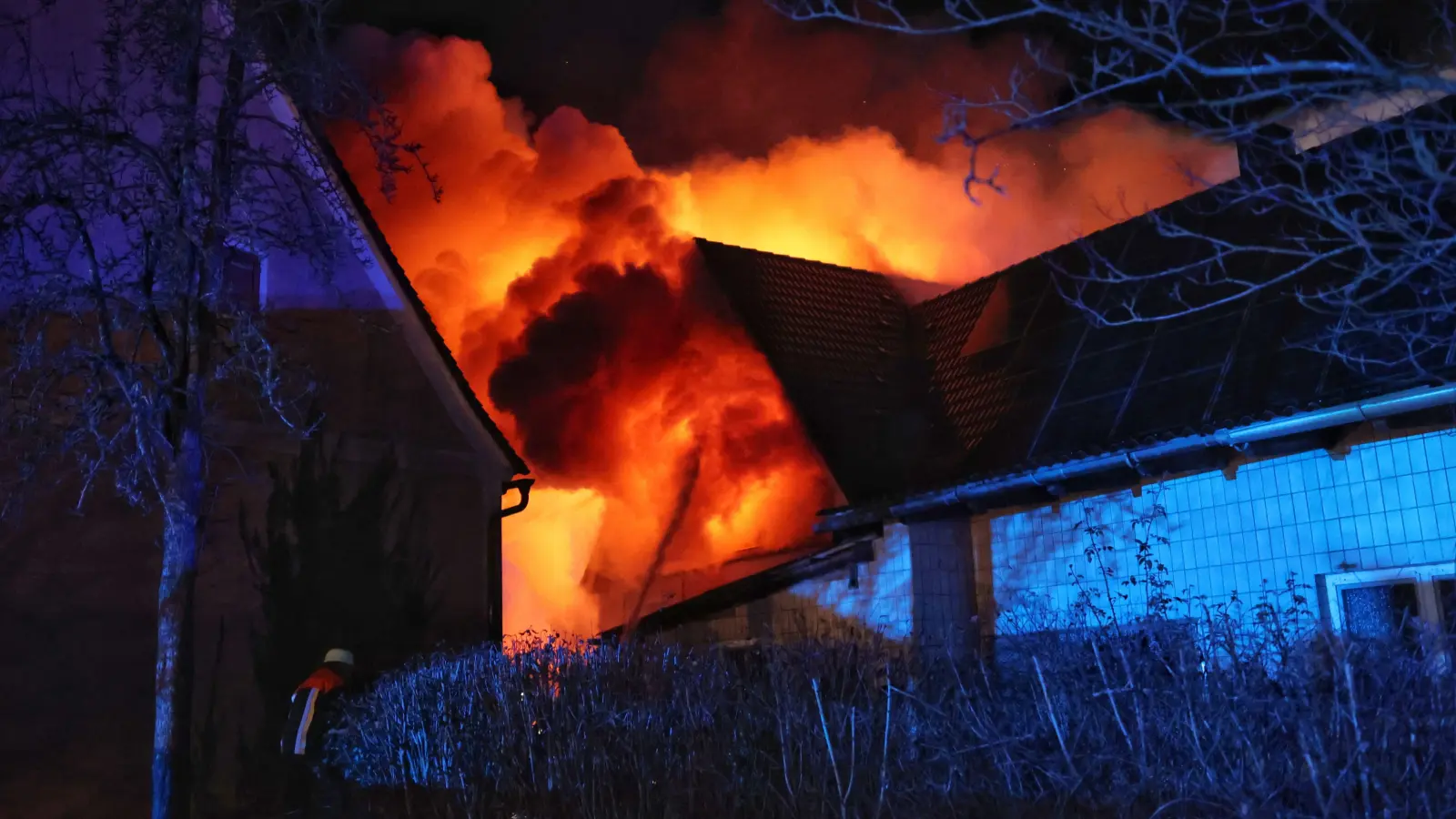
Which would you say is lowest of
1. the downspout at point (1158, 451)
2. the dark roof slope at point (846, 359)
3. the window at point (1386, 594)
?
the window at point (1386, 594)

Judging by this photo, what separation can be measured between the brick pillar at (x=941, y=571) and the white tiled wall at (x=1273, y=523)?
0.72 m

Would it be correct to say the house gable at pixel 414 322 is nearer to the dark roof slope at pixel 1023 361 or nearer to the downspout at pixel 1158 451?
the dark roof slope at pixel 1023 361

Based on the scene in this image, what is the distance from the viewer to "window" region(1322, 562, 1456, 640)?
8.55 metres

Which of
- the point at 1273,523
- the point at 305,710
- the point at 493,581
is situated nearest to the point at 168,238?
the point at 305,710

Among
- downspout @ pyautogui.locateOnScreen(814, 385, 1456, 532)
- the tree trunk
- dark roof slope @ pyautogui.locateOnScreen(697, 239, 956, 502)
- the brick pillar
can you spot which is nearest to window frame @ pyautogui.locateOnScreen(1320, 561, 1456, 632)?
downspout @ pyautogui.locateOnScreen(814, 385, 1456, 532)

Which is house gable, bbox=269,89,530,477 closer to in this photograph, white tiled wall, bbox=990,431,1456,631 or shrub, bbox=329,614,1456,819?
shrub, bbox=329,614,1456,819

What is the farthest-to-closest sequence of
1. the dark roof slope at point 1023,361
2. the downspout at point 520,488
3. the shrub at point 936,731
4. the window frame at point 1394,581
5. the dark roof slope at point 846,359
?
the downspout at point 520,488, the dark roof slope at point 846,359, the dark roof slope at point 1023,361, the window frame at point 1394,581, the shrub at point 936,731

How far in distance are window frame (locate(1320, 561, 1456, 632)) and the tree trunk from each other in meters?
8.08

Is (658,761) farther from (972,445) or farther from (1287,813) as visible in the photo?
(972,445)

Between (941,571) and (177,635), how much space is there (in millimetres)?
7055

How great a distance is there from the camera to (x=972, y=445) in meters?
13.4

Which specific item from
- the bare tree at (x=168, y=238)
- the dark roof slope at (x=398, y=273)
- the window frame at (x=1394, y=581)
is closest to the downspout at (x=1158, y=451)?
the window frame at (x=1394, y=581)

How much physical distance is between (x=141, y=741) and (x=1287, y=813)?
10437mm

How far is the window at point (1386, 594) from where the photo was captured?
8.55m
